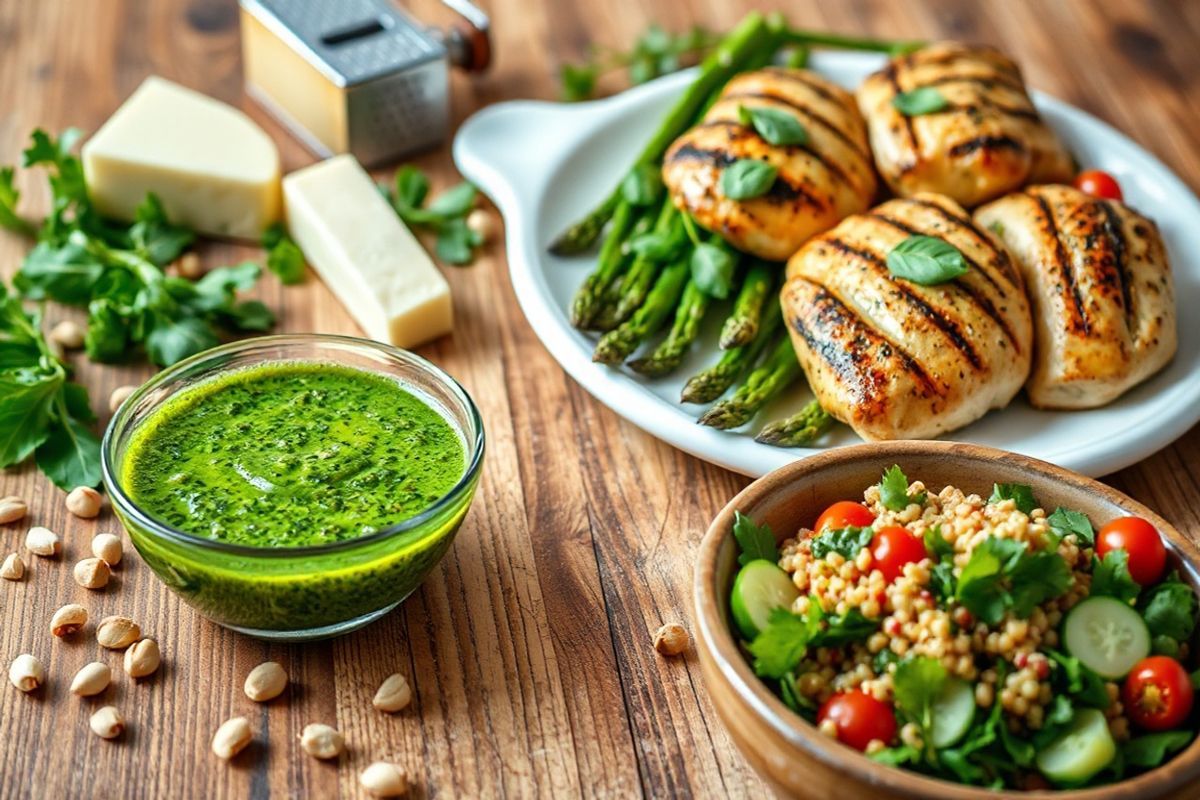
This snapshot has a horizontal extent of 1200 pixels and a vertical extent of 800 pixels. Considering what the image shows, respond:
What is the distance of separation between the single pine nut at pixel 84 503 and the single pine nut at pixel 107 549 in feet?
0.45

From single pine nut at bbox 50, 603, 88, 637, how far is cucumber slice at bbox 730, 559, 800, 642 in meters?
1.66

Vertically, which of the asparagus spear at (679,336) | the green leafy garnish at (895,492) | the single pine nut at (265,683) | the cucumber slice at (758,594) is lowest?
the single pine nut at (265,683)

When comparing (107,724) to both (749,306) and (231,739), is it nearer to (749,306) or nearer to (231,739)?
(231,739)

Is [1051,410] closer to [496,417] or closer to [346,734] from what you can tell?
[496,417]

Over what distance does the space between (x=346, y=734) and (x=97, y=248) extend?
7.29 ft

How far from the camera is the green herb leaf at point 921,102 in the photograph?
4434 mm

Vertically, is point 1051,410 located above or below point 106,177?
above

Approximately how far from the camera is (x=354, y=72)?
497 cm

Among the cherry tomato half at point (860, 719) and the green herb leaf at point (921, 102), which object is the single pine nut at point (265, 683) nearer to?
the cherry tomato half at point (860, 719)

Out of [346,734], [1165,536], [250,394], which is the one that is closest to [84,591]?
[250,394]

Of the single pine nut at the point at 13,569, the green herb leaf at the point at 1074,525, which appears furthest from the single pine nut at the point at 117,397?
the green herb leaf at the point at 1074,525

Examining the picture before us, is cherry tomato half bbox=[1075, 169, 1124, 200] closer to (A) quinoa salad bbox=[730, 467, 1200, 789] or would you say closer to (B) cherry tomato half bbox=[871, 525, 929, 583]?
(A) quinoa salad bbox=[730, 467, 1200, 789]

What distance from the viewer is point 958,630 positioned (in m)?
2.75

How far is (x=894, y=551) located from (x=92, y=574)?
6.76 ft
